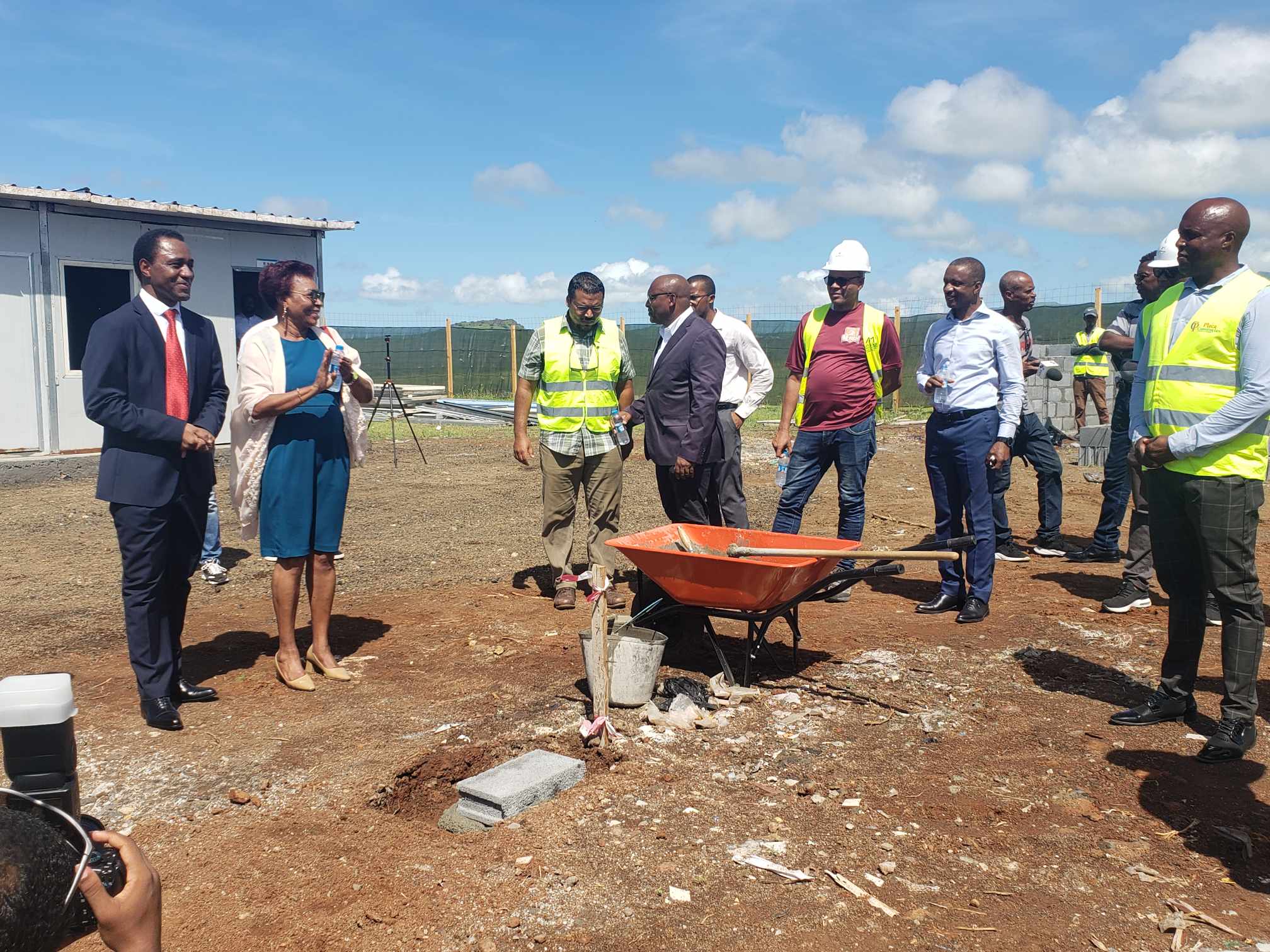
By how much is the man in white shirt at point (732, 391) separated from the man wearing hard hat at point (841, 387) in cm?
29

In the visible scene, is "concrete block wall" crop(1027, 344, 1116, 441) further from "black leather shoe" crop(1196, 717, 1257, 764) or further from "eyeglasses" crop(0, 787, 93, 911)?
"eyeglasses" crop(0, 787, 93, 911)

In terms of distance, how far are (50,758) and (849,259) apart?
5.42m

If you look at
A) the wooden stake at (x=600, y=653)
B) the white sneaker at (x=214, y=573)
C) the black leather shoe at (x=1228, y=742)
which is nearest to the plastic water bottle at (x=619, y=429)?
the wooden stake at (x=600, y=653)

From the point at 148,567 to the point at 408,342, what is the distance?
65.7 feet

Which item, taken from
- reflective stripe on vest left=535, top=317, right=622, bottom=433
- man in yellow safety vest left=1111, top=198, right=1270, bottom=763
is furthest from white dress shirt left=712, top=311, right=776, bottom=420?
man in yellow safety vest left=1111, top=198, right=1270, bottom=763

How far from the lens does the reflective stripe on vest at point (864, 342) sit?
6.17 metres

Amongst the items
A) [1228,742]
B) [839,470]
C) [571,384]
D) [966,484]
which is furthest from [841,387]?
[1228,742]

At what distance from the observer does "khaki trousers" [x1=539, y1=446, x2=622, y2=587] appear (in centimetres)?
628

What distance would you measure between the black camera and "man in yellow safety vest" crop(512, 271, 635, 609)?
4.74 metres

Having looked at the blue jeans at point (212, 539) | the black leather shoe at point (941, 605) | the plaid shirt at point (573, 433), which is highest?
the plaid shirt at point (573, 433)

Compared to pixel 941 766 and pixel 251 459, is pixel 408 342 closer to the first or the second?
pixel 251 459

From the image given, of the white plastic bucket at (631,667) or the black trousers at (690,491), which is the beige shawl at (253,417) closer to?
the white plastic bucket at (631,667)

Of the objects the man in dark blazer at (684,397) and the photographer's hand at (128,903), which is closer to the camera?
the photographer's hand at (128,903)

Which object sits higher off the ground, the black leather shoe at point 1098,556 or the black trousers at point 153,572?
the black trousers at point 153,572
